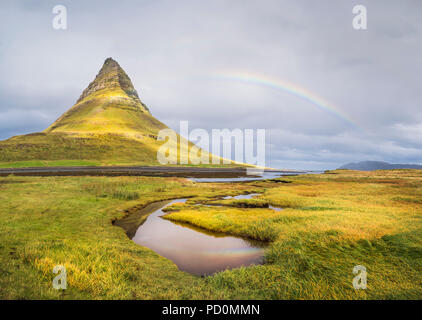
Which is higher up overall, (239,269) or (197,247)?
(239,269)

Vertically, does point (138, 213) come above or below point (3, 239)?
below

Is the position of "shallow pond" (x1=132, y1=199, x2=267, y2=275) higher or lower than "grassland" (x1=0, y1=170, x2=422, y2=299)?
lower

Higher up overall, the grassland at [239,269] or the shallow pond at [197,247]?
the grassland at [239,269]

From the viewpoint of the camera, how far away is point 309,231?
18016 millimetres

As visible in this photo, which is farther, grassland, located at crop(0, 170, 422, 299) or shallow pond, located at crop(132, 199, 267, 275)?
shallow pond, located at crop(132, 199, 267, 275)

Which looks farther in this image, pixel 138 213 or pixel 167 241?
pixel 138 213

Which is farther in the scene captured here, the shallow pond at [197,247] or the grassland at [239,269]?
the shallow pond at [197,247]

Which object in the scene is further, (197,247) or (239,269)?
(197,247)
